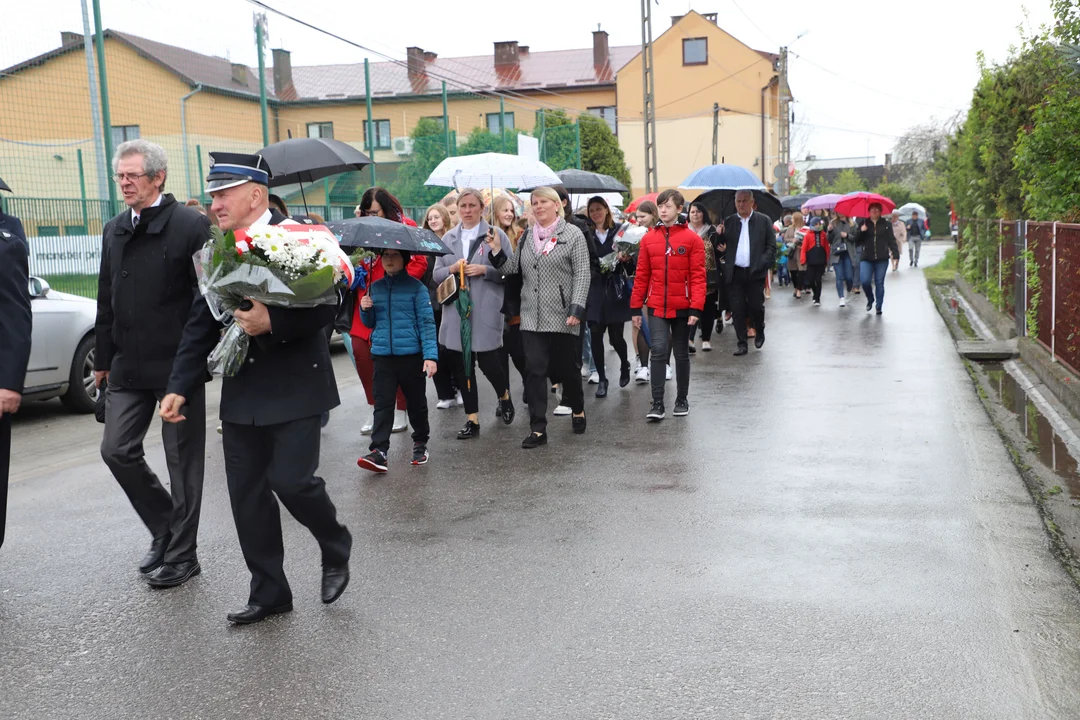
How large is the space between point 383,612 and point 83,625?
1237mm

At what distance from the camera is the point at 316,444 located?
4582mm

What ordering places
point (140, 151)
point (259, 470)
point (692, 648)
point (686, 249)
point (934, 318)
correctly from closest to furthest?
point (692, 648)
point (259, 470)
point (140, 151)
point (686, 249)
point (934, 318)

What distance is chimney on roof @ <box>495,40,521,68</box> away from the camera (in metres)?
61.8

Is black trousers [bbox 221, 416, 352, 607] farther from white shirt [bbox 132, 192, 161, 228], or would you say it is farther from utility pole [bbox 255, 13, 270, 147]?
utility pole [bbox 255, 13, 270, 147]

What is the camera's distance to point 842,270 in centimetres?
2044

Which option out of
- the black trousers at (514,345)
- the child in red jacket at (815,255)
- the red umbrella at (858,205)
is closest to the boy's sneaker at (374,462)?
the black trousers at (514,345)

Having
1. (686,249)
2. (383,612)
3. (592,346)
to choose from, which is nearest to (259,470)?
(383,612)

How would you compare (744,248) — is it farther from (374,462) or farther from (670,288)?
(374,462)

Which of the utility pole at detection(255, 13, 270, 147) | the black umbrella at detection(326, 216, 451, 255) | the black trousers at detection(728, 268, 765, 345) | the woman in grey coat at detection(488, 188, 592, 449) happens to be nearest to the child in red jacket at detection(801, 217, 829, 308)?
the black trousers at detection(728, 268, 765, 345)

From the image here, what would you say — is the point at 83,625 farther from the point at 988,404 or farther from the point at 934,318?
the point at 934,318

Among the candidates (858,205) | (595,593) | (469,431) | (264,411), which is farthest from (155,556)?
(858,205)

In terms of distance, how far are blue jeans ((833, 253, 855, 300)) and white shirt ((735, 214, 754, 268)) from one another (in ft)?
23.5

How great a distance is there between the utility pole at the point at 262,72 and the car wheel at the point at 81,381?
23.9 ft

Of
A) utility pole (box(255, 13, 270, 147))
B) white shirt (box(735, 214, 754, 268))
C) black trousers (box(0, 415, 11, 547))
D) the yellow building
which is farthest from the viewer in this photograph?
utility pole (box(255, 13, 270, 147))
